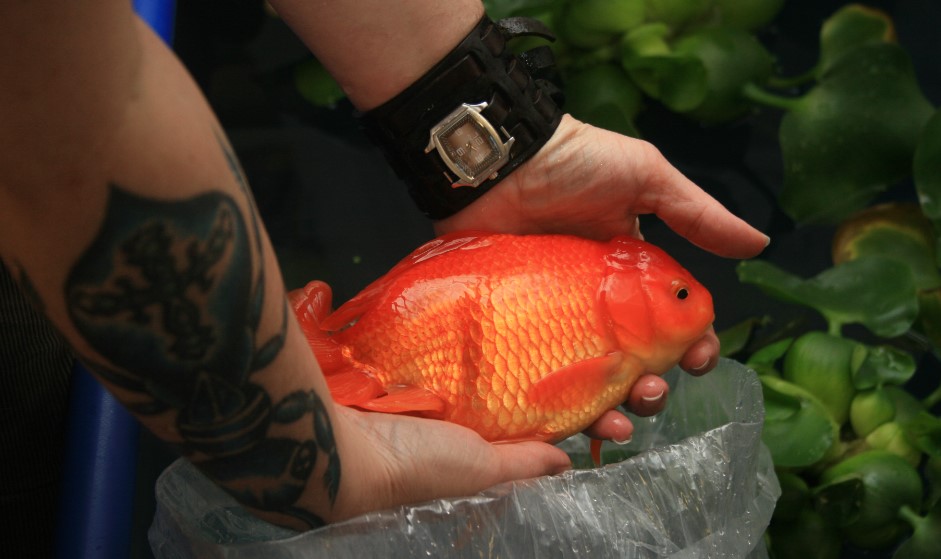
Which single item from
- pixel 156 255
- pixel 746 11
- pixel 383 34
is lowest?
pixel 746 11

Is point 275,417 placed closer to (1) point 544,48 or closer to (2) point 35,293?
(2) point 35,293

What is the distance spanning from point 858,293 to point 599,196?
1.35 feet

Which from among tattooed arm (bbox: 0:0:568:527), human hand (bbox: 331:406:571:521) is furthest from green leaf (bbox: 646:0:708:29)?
tattooed arm (bbox: 0:0:568:527)

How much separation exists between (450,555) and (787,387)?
48 centimetres

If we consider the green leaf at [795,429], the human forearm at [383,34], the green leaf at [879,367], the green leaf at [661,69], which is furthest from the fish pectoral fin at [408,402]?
the green leaf at [661,69]

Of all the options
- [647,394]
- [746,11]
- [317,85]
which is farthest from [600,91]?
[647,394]

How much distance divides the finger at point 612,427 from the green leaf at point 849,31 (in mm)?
692

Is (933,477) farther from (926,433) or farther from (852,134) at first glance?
(852,134)

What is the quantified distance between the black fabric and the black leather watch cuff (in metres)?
0.35

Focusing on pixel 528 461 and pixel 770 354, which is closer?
pixel 528 461

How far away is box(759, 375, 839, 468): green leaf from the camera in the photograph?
92cm

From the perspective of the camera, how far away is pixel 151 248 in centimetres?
43

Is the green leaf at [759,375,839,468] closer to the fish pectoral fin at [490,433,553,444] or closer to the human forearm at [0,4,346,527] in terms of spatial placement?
the fish pectoral fin at [490,433,553,444]

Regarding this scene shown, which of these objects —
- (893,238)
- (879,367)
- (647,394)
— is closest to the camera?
(647,394)
